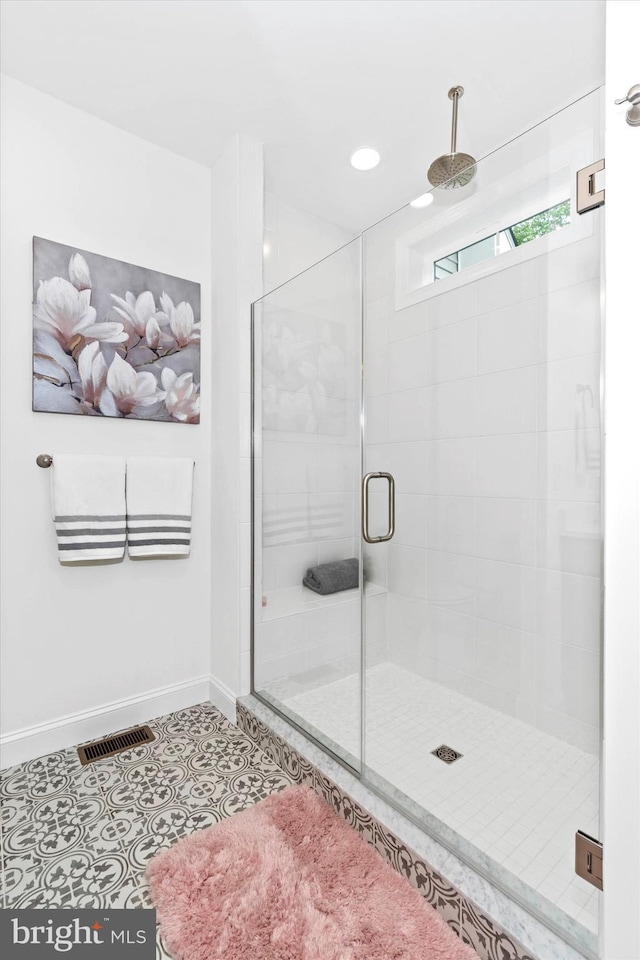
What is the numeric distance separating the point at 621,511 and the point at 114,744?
192cm

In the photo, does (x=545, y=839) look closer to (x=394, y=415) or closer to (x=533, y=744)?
(x=533, y=744)

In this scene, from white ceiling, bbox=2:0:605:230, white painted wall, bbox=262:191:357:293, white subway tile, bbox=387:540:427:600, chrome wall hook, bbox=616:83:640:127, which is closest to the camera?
chrome wall hook, bbox=616:83:640:127

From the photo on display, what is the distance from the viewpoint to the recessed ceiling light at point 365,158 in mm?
2096

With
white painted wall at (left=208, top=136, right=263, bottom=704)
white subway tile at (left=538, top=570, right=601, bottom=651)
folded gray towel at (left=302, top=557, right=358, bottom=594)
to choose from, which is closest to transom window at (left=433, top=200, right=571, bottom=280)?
white painted wall at (left=208, top=136, right=263, bottom=704)

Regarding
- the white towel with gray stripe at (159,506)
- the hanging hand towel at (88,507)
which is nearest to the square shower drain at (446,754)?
the white towel with gray stripe at (159,506)

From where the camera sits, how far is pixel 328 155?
83.8 inches

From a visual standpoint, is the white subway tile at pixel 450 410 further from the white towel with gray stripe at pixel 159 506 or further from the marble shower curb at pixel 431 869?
the marble shower curb at pixel 431 869

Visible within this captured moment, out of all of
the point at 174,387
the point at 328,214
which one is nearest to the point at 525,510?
the point at 174,387

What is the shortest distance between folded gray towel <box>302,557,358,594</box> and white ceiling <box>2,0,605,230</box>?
5.86ft

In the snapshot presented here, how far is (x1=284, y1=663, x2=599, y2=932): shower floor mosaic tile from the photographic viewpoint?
108cm

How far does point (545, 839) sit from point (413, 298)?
5.84 feet

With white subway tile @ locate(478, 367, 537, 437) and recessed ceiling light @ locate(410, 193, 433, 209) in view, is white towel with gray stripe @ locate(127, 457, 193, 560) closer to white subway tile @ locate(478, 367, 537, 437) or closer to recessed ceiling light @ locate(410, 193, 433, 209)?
white subway tile @ locate(478, 367, 537, 437)

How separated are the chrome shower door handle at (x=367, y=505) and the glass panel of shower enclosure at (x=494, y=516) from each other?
0.09ft

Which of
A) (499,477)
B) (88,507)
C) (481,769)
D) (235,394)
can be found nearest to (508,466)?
(499,477)
